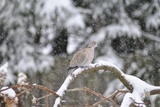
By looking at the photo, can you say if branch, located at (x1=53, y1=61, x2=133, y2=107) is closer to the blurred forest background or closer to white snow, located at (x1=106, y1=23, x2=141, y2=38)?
the blurred forest background

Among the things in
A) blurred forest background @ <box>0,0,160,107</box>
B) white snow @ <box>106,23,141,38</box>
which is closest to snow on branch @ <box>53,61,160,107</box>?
blurred forest background @ <box>0,0,160,107</box>

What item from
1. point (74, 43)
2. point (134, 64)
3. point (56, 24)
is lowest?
point (134, 64)

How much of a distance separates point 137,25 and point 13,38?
1261 millimetres

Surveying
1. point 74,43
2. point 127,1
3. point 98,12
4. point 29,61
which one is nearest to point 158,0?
point 127,1

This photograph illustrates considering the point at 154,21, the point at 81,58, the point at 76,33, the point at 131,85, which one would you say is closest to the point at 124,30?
the point at 154,21

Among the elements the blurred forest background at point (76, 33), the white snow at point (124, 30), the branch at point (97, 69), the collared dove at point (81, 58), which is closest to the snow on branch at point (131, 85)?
the branch at point (97, 69)

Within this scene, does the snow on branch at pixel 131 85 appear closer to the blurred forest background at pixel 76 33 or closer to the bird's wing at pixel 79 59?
the bird's wing at pixel 79 59

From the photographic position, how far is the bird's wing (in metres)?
1.13

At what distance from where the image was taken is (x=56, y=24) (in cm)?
426

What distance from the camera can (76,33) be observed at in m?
4.18

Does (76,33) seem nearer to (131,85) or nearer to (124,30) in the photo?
(124,30)

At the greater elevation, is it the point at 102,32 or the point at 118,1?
the point at 118,1

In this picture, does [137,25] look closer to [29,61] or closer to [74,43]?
[74,43]

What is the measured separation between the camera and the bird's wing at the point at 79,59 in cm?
113
